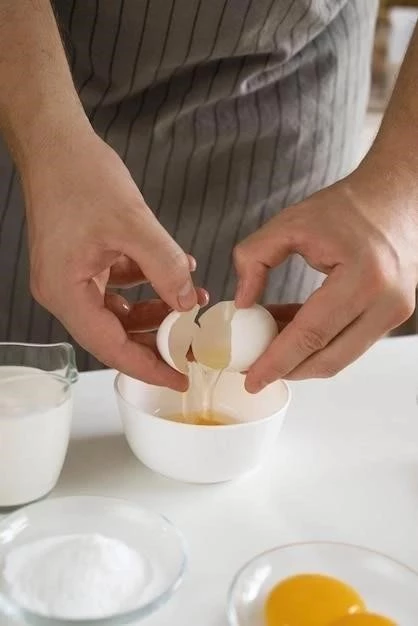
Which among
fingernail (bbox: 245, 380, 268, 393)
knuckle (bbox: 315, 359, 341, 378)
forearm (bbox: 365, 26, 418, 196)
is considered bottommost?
fingernail (bbox: 245, 380, 268, 393)

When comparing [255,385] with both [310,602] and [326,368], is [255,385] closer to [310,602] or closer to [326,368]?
[326,368]

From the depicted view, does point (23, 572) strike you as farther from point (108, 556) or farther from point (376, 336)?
point (376, 336)

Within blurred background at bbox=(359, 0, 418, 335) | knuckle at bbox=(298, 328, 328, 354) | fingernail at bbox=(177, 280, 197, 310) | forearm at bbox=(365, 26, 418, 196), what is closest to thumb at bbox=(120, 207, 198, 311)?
fingernail at bbox=(177, 280, 197, 310)

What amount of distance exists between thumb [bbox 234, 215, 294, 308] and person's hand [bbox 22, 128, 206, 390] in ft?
0.14

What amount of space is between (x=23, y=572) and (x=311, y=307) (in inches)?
12.1

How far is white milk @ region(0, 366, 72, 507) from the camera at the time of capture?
828 millimetres

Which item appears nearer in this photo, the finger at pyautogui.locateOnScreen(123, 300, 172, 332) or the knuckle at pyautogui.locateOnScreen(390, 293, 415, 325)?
the knuckle at pyautogui.locateOnScreen(390, 293, 415, 325)

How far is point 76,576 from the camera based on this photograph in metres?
0.73

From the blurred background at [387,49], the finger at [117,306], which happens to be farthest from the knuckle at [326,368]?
the blurred background at [387,49]

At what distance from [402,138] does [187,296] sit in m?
0.26

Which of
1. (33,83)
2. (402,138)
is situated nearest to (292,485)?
(402,138)

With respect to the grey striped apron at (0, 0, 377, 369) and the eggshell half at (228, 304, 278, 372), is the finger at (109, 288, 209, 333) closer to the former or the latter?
the eggshell half at (228, 304, 278, 372)

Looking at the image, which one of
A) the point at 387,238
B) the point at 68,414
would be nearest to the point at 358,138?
the point at 387,238

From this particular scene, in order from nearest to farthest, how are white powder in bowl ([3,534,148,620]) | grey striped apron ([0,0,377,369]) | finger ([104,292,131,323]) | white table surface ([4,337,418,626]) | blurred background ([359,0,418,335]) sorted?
white powder in bowl ([3,534,148,620])
white table surface ([4,337,418,626])
finger ([104,292,131,323])
grey striped apron ([0,0,377,369])
blurred background ([359,0,418,335])
